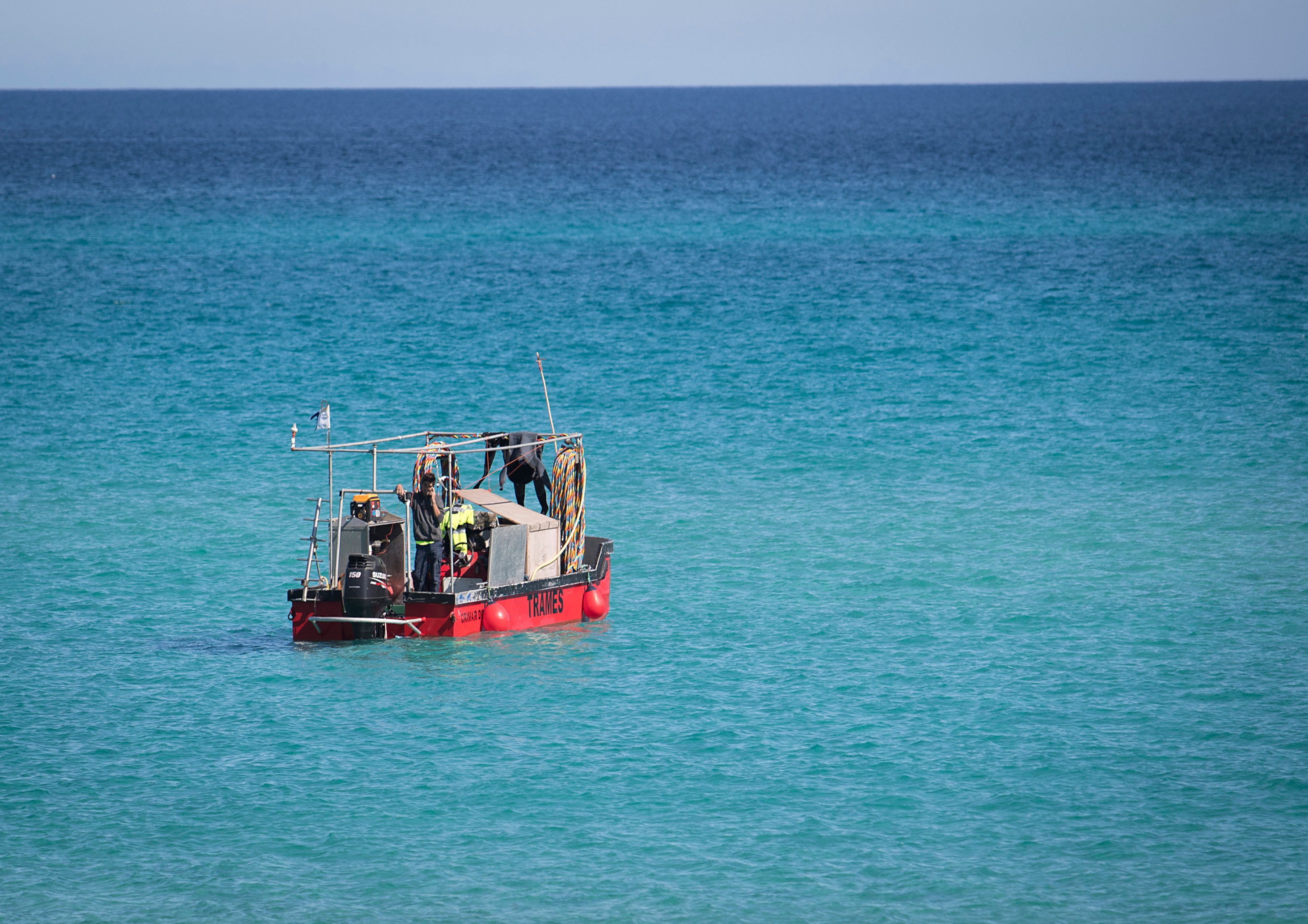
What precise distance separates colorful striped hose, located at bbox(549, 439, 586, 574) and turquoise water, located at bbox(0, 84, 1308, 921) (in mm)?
1497

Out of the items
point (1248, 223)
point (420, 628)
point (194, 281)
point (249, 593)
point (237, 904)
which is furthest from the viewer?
point (1248, 223)

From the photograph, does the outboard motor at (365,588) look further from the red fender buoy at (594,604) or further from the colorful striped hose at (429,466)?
the red fender buoy at (594,604)

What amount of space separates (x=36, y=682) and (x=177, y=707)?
2499 millimetres

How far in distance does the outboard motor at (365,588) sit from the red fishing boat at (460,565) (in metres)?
0.01

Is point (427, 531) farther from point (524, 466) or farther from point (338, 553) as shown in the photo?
point (524, 466)

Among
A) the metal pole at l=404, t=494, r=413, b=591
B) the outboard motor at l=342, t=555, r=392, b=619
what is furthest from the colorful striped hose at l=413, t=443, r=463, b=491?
the outboard motor at l=342, t=555, r=392, b=619

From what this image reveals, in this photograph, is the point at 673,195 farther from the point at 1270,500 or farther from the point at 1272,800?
the point at 1272,800

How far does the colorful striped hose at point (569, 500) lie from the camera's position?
80.1ft

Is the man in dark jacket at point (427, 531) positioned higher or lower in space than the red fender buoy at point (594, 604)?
higher

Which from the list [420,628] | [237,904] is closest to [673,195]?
[420,628]

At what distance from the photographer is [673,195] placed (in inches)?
4092

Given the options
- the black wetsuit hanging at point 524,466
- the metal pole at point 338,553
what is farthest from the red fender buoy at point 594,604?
the metal pole at point 338,553

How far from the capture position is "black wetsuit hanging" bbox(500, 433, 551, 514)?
24.5 m

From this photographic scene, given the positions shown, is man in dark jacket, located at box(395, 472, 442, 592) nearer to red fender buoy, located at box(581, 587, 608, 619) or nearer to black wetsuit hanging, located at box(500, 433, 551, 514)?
black wetsuit hanging, located at box(500, 433, 551, 514)
